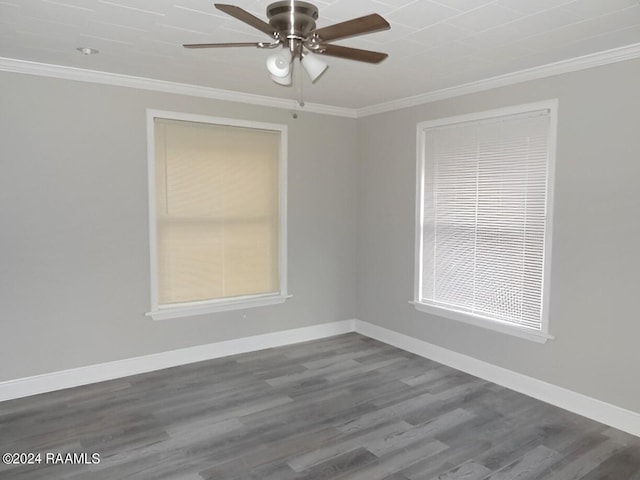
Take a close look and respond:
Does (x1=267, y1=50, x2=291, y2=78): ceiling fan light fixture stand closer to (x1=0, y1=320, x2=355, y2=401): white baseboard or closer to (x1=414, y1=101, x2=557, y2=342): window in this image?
(x1=414, y1=101, x2=557, y2=342): window

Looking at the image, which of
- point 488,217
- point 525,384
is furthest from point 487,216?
point 525,384

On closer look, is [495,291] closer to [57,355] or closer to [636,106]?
[636,106]

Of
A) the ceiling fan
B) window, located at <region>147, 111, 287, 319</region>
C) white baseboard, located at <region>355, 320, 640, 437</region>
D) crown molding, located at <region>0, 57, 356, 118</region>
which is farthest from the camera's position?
window, located at <region>147, 111, 287, 319</region>

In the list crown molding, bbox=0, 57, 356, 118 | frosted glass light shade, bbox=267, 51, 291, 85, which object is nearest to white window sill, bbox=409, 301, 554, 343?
crown molding, bbox=0, 57, 356, 118

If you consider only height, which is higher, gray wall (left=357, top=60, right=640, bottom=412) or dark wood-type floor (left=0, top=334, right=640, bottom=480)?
gray wall (left=357, top=60, right=640, bottom=412)

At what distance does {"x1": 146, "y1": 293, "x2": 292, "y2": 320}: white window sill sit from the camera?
4.10 meters

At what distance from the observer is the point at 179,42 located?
2.88 m

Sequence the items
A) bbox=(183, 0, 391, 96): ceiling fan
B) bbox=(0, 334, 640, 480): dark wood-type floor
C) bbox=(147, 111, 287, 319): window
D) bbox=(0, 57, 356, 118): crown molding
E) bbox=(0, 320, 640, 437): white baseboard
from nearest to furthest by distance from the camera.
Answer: bbox=(183, 0, 391, 96): ceiling fan < bbox=(0, 334, 640, 480): dark wood-type floor < bbox=(0, 320, 640, 437): white baseboard < bbox=(0, 57, 356, 118): crown molding < bbox=(147, 111, 287, 319): window

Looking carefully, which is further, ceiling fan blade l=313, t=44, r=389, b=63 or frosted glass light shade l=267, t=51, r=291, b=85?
ceiling fan blade l=313, t=44, r=389, b=63

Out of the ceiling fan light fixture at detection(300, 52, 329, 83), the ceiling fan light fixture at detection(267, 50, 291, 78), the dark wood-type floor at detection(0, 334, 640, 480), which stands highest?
the ceiling fan light fixture at detection(300, 52, 329, 83)

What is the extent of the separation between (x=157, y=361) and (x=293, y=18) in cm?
331

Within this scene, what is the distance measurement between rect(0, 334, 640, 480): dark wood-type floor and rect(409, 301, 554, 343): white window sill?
48 cm

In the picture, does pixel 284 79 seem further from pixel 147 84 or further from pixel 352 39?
pixel 147 84

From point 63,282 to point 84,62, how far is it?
170 centimetres
